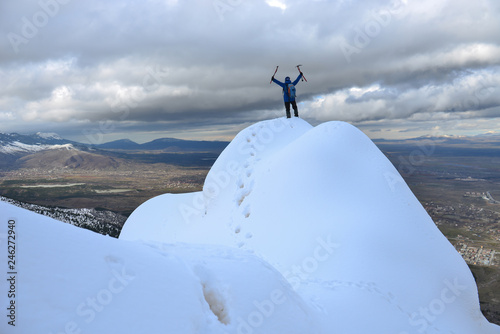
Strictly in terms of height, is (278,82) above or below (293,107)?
above

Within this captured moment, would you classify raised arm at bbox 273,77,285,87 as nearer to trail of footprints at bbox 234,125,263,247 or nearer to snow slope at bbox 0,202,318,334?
trail of footprints at bbox 234,125,263,247

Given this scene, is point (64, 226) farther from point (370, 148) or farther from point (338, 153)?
point (370, 148)

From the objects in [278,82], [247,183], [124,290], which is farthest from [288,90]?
[124,290]

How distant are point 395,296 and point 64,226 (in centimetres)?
1046

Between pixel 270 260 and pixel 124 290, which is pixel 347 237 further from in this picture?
pixel 124 290

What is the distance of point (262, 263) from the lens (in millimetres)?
8094

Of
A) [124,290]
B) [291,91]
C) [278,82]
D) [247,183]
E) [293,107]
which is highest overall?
[278,82]

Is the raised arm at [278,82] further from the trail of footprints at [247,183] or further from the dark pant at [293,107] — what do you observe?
the trail of footprints at [247,183]

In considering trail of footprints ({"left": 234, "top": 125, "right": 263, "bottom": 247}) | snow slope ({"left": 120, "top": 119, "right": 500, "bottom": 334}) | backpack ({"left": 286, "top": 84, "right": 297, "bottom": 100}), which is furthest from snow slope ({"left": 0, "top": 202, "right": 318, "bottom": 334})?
backpack ({"left": 286, "top": 84, "right": 297, "bottom": 100})

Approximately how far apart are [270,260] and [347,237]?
3337 millimetres

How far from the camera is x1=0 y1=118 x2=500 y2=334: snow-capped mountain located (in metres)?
5.27

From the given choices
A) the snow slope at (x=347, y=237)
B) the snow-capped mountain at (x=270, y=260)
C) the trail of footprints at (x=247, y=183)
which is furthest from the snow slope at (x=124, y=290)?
the trail of footprints at (x=247, y=183)

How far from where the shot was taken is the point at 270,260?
12.2 metres

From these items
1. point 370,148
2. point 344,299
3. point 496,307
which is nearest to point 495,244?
point 496,307
